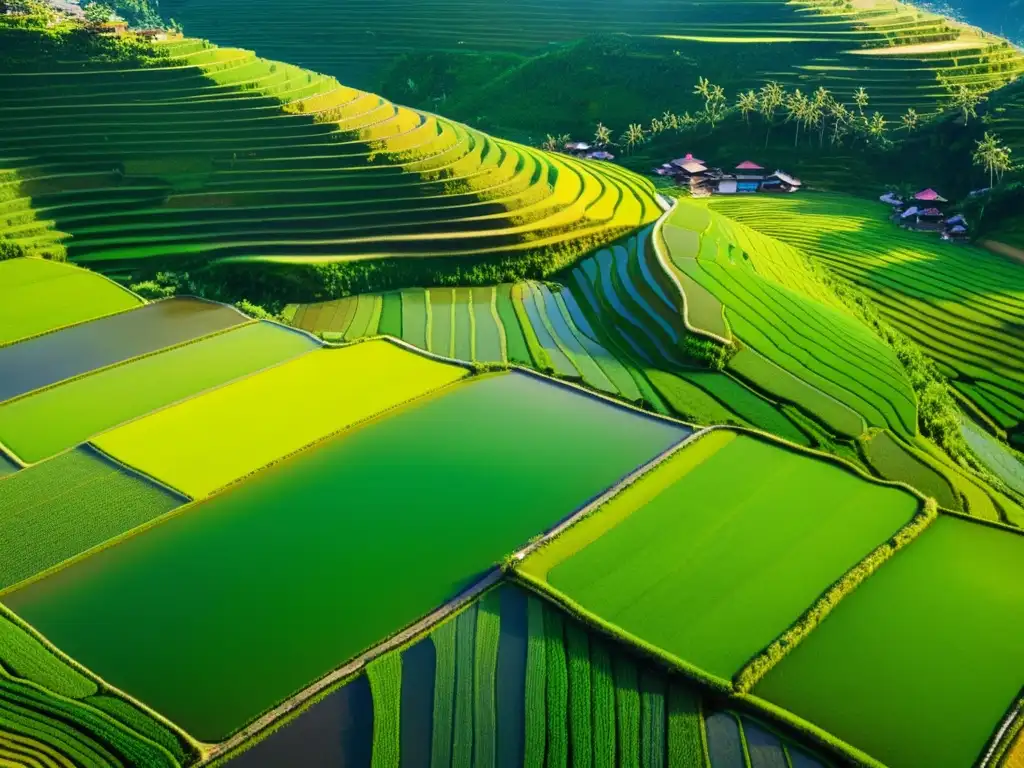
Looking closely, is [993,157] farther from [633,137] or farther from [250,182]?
[250,182]

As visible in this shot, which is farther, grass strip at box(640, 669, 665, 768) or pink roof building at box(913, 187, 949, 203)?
pink roof building at box(913, 187, 949, 203)

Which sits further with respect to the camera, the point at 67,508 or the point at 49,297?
the point at 49,297

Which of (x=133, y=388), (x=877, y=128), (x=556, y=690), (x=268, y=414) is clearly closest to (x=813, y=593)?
(x=556, y=690)

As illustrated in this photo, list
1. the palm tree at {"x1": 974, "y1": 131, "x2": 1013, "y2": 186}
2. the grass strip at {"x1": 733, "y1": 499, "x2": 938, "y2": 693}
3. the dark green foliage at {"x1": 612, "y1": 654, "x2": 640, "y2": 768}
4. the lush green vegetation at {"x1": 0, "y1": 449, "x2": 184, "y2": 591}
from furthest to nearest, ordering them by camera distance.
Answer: the palm tree at {"x1": 974, "y1": 131, "x2": 1013, "y2": 186}, the lush green vegetation at {"x1": 0, "y1": 449, "x2": 184, "y2": 591}, the grass strip at {"x1": 733, "y1": 499, "x2": 938, "y2": 693}, the dark green foliage at {"x1": 612, "y1": 654, "x2": 640, "y2": 768}

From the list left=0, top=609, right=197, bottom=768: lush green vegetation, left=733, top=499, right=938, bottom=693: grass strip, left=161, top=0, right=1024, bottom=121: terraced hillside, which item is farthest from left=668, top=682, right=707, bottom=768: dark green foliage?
left=161, top=0, right=1024, bottom=121: terraced hillside

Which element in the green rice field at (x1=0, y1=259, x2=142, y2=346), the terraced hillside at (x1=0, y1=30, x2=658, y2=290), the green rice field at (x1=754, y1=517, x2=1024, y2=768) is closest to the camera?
the green rice field at (x1=754, y1=517, x2=1024, y2=768)

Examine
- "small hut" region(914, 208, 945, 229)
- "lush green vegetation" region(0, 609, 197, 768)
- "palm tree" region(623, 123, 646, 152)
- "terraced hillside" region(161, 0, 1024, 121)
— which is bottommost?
"lush green vegetation" region(0, 609, 197, 768)

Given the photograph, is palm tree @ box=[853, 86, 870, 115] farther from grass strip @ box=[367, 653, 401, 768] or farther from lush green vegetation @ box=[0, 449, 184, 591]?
grass strip @ box=[367, 653, 401, 768]
